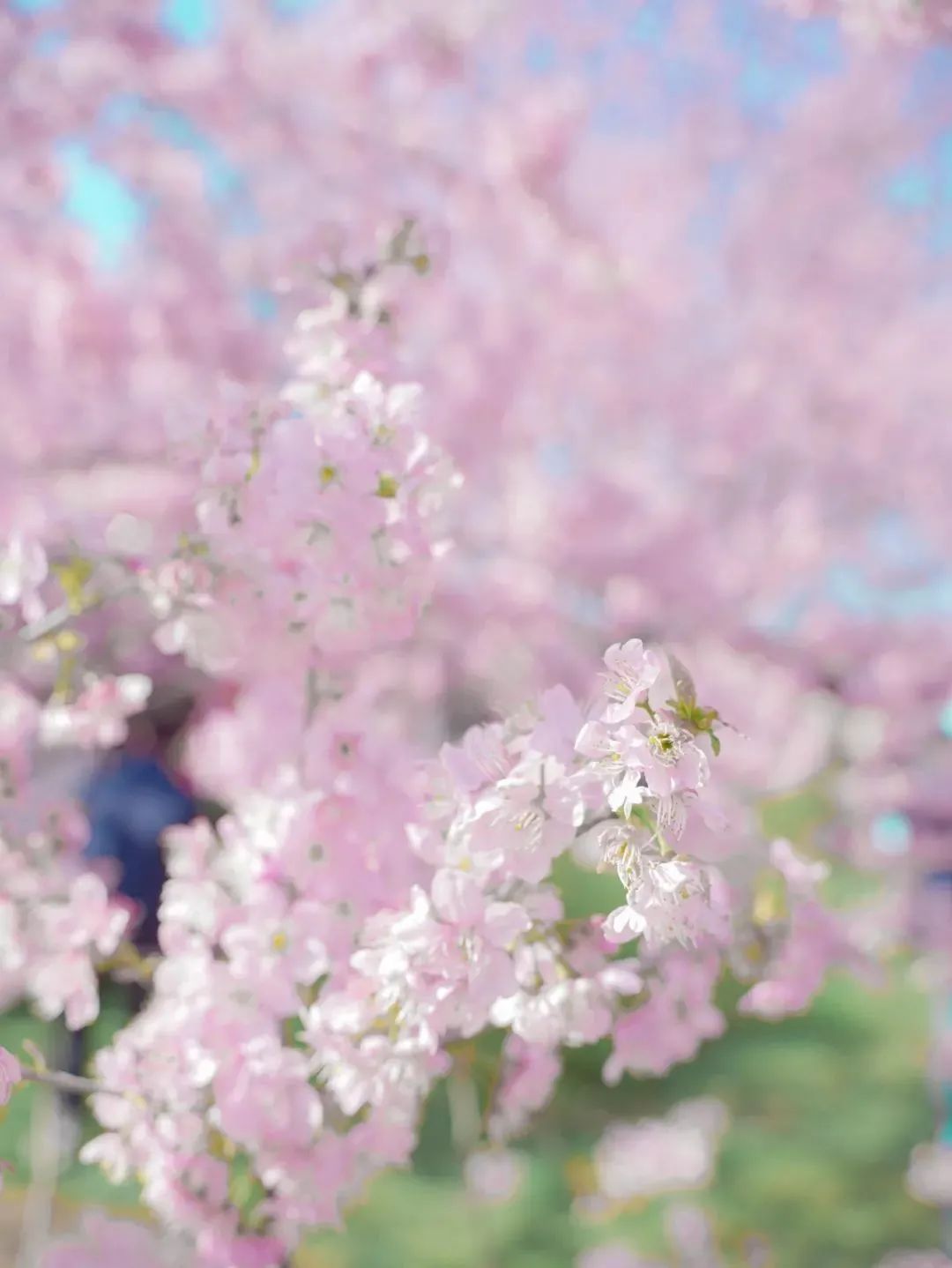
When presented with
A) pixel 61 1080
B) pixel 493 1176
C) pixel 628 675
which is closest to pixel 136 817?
pixel 493 1176

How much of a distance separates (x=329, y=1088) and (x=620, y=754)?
28.1 inches

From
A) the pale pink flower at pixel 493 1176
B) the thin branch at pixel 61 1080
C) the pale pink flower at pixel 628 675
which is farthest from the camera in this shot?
the pale pink flower at pixel 493 1176

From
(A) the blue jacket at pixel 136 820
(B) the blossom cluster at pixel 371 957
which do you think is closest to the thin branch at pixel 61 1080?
(B) the blossom cluster at pixel 371 957

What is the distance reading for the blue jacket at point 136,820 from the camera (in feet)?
19.3

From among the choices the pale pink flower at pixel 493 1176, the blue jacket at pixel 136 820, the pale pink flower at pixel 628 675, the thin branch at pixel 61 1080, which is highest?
the blue jacket at pixel 136 820

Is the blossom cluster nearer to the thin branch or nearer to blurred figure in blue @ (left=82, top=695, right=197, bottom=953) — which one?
the thin branch

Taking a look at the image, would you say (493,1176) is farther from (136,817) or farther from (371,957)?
(371,957)

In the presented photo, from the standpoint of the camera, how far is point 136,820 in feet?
19.6

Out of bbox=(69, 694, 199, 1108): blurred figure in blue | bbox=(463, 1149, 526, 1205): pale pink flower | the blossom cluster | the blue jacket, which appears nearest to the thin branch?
the blossom cluster

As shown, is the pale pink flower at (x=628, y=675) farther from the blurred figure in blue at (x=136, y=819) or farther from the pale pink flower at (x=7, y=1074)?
the blurred figure in blue at (x=136, y=819)

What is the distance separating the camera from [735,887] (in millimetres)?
1857

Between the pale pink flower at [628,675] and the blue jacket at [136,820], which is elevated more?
the blue jacket at [136,820]

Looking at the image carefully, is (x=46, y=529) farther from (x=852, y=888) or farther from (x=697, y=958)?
(x=852, y=888)

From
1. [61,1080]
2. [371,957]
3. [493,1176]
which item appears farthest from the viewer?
[493,1176]
